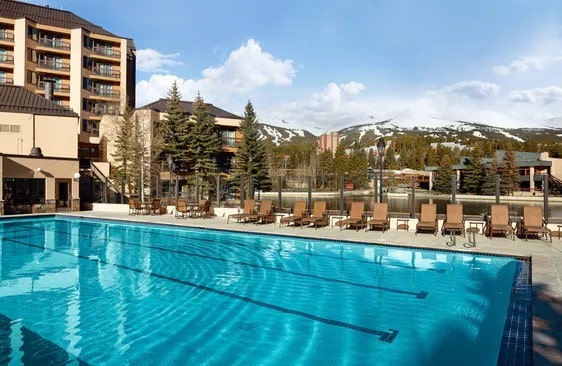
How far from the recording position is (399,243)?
11.4m

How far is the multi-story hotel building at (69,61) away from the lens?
1485 inches

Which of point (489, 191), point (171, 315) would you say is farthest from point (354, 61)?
point (489, 191)

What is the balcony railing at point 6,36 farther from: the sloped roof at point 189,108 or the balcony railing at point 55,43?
the sloped roof at point 189,108

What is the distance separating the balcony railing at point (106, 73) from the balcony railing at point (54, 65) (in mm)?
2432

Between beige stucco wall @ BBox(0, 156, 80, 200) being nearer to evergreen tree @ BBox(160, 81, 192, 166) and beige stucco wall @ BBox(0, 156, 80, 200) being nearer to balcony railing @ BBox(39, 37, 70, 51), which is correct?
evergreen tree @ BBox(160, 81, 192, 166)

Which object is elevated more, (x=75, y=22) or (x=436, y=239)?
(x=75, y=22)

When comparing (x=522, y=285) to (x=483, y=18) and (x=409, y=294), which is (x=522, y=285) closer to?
(x=409, y=294)

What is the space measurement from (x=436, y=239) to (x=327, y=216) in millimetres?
4476

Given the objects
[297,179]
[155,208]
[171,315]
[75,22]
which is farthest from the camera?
[297,179]

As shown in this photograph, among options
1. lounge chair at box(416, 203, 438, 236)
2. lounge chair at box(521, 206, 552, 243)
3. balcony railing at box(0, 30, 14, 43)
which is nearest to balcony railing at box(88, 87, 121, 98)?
balcony railing at box(0, 30, 14, 43)

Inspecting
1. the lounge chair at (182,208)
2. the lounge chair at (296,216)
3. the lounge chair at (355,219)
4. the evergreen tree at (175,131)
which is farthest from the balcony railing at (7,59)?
the lounge chair at (355,219)

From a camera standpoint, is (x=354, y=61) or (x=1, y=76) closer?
(x=354, y=61)

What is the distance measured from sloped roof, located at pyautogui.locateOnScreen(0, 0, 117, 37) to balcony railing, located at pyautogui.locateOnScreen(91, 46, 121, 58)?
5.41ft

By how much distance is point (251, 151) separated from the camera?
36.9 m
